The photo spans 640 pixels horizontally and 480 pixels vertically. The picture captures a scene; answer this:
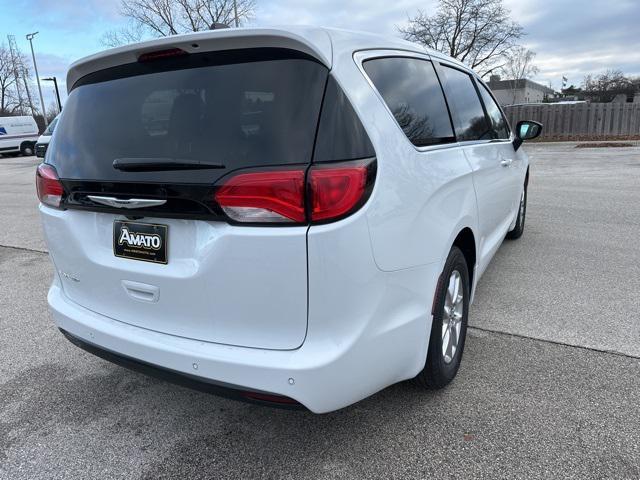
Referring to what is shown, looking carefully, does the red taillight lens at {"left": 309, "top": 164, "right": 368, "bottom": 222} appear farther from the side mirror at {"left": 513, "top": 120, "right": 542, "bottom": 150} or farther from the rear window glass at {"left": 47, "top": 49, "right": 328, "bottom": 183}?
the side mirror at {"left": 513, "top": 120, "right": 542, "bottom": 150}

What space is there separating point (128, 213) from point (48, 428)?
51.7 inches

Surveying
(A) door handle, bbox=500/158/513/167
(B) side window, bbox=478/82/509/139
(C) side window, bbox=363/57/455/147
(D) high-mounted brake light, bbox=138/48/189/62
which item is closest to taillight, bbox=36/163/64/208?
(D) high-mounted brake light, bbox=138/48/189/62

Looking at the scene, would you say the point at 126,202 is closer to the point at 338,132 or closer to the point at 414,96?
the point at 338,132

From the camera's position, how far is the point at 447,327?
2.68 metres

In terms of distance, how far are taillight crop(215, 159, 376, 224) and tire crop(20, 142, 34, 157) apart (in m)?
36.4

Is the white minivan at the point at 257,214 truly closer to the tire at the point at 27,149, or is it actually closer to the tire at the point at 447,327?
the tire at the point at 447,327

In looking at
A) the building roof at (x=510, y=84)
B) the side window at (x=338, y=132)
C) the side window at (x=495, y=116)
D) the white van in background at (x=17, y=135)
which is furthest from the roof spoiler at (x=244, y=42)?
the building roof at (x=510, y=84)

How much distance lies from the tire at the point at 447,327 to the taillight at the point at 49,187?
1.85 meters

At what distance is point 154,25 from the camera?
34.3 meters

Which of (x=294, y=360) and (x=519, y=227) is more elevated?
(x=294, y=360)

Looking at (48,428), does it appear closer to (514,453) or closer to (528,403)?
(514,453)

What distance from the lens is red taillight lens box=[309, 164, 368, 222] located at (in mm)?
1804

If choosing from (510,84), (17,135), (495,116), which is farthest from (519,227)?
(510,84)

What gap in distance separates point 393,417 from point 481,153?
5.57 feet
